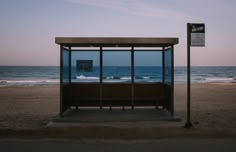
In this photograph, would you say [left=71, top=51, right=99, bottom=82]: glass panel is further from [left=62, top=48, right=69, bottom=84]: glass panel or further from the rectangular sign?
the rectangular sign

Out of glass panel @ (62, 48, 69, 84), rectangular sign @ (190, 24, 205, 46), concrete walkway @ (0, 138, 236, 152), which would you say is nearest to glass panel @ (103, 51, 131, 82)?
glass panel @ (62, 48, 69, 84)

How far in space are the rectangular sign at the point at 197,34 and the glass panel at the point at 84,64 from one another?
407 cm

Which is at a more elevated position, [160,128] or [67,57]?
[67,57]

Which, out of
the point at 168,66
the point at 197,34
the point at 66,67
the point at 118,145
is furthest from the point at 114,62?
the point at 118,145

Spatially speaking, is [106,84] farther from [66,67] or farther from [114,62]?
[66,67]

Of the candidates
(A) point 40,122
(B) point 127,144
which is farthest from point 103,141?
(A) point 40,122

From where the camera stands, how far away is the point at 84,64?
1096cm

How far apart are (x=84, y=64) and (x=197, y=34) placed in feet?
14.5

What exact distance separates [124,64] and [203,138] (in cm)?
518

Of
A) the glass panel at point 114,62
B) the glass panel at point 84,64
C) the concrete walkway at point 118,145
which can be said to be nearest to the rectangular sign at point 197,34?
the concrete walkway at point 118,145

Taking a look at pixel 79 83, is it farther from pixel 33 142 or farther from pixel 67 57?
pixel 33 142

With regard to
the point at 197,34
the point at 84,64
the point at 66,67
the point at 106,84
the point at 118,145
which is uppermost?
the point at 197,34

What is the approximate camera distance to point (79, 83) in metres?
11.2

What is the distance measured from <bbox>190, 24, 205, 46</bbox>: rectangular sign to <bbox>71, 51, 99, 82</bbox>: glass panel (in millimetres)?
4072
